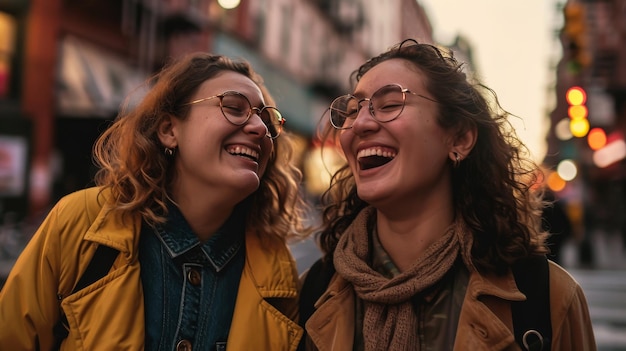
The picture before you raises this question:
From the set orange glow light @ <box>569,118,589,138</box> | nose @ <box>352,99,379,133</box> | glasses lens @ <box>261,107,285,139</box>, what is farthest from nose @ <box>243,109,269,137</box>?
orange glow light @ <box>569,118,589,138</box>

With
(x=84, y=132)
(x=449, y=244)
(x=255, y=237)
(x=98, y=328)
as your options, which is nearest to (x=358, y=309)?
(x=449, y=244)

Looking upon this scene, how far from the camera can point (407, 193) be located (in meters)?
2.63

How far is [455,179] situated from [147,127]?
5.63 feet

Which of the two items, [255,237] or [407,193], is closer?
[407,193]

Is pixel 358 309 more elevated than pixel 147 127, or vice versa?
pixel 147 127

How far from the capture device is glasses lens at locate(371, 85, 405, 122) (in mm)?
2658

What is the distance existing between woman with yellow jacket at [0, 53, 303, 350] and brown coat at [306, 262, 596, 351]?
12.5 inches

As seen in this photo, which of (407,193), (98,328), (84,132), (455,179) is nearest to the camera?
(98,328)

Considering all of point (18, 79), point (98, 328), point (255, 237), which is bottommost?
point (98, 328)

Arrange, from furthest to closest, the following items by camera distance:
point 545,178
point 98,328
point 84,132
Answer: point 84,132 < point 545,178 < point 98,328

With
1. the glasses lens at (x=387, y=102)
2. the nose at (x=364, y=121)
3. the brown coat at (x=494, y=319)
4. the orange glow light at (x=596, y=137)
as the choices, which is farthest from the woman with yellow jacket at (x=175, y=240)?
the orange glow light at (x=596, y=137)

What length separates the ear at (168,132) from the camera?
121 inches

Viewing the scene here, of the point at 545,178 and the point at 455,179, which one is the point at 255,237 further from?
the point at 545,178

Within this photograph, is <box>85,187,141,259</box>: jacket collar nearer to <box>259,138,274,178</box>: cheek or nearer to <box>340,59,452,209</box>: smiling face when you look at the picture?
<box>259,138,274,178</box>: cheek
